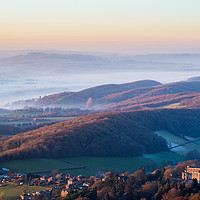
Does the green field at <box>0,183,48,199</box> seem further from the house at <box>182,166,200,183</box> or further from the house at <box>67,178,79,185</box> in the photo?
the house at <box>182,166,200,183</box>

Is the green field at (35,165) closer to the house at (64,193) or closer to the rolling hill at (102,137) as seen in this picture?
the rolling hill at (102,137)

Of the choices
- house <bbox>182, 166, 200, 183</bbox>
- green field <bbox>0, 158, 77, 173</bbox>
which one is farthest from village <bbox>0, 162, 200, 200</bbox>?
green field <bbox>0, 158, 77, 173</bbox>

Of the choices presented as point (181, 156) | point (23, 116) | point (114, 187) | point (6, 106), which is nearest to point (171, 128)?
point (181, 156)

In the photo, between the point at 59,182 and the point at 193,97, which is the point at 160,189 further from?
the point at 193,97

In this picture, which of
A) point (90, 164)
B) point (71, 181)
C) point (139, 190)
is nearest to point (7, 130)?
point (90, 164)

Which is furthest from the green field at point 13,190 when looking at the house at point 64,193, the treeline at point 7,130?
the treeline at point 7,130
